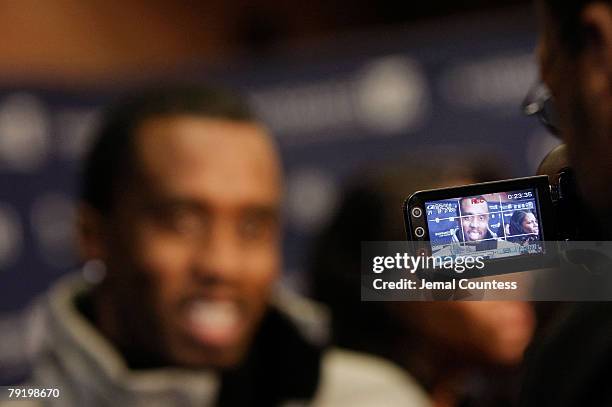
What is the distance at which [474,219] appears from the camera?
1.68 ft

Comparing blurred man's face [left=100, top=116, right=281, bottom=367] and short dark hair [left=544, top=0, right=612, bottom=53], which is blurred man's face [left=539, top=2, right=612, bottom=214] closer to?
short dark hair [left=544, top=0, right=612, bottom=53]

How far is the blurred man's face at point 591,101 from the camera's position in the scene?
46cm

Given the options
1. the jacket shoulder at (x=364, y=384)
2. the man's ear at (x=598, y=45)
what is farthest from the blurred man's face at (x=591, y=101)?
the jacket shoulder at (x=364, y=384)

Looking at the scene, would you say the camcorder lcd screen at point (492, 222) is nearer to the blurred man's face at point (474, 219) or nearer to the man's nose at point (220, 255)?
the blurred man's face at point (474, 219)

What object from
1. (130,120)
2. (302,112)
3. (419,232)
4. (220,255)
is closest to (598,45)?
(419,232)

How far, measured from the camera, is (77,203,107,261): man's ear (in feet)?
3.44

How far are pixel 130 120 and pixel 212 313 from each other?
252 millimetres

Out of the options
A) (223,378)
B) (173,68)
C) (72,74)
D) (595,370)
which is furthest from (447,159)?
(72,74)

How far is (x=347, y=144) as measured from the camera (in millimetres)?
1736

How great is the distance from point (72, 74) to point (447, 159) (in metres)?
1.19

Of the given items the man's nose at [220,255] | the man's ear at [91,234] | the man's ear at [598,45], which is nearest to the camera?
the man's ear at [598,45]

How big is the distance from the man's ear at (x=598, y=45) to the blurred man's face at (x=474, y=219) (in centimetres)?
8

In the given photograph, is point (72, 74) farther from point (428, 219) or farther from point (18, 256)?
point (428, 219)

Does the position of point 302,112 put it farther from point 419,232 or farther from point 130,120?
point 419,232
